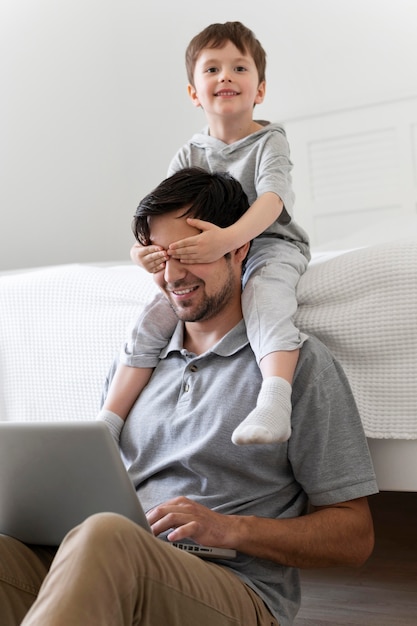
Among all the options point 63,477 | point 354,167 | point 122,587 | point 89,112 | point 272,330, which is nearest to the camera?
point 122,587

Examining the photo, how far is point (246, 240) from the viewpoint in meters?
1.40

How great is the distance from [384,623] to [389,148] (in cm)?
213

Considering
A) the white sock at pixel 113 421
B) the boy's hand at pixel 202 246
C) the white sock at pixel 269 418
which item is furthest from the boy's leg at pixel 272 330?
the white sock at pixel 113 421

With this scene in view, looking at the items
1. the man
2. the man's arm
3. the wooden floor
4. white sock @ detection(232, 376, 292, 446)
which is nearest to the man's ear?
the man

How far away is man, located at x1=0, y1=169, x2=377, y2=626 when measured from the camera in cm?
96

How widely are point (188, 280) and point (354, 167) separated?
7.01 feet

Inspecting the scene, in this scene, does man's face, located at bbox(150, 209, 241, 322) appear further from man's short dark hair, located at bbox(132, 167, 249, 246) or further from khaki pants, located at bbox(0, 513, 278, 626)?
khaki pants, located at bbox(0, 513, 278, 626)

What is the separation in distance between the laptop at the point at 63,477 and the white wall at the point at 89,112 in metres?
2.57

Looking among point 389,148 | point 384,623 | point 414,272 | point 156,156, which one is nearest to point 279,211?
point 414,272

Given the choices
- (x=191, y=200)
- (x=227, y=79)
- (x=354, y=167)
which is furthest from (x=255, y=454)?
(x=354, y=167)

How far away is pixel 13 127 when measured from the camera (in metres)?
3.61

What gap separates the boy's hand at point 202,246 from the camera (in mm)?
1299

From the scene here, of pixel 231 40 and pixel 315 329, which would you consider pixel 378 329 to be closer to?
pixel 315 329

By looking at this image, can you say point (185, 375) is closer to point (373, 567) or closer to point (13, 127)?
point (373, 567)
